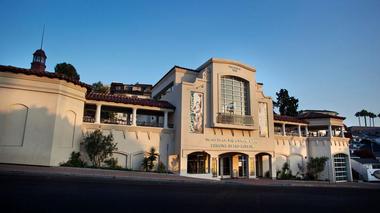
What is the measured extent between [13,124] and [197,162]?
52.0 feet

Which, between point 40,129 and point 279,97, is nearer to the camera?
point 40,129

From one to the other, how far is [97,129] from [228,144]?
12.7 m

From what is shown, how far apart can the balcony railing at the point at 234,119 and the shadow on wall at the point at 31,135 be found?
46.7ft

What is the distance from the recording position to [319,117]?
3278 cm

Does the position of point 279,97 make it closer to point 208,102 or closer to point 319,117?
point 319,117

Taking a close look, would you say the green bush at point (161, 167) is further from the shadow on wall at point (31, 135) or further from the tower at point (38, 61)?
the tower at point (38, 61)

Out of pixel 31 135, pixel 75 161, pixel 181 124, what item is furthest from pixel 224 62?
pixel 31 135

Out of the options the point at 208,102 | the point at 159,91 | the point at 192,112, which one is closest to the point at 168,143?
the point at 192,112

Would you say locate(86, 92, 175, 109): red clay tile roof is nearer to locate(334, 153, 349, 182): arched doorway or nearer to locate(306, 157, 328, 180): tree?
locate(306, 157, 328, 180): tree

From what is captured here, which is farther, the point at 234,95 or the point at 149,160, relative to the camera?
the point at 234,95

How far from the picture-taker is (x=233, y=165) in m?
26.8

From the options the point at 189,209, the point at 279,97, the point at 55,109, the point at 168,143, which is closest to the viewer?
the point at 189,209

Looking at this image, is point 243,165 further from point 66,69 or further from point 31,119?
point 66,69

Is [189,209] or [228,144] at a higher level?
[228,144]
